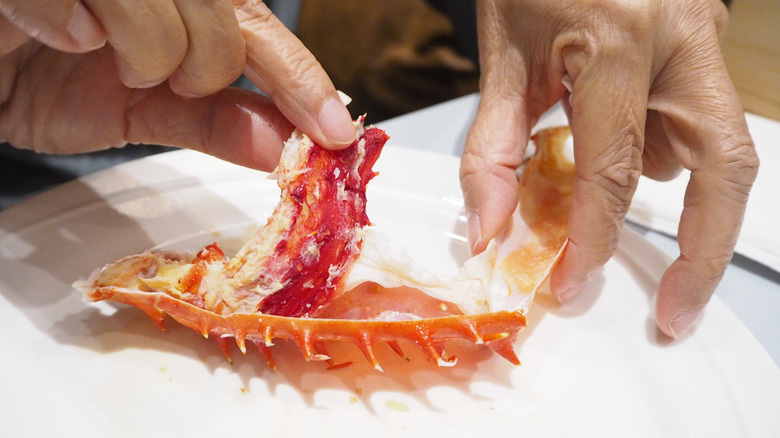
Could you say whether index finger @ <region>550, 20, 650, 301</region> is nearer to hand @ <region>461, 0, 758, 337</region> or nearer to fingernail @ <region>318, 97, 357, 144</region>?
hand @ <region>461, 0, 758, 337</region>

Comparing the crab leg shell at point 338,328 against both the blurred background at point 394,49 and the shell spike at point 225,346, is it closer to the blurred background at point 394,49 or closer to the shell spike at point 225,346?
the shell spike at point 225,346

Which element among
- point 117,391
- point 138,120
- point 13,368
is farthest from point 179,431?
point 138,120

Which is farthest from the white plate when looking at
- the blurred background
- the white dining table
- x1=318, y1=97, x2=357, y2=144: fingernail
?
the blurred background

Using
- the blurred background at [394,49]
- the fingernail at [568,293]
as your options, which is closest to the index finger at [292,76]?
Result: the fingernail at [568,293]

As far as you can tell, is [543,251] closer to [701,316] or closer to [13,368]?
[701,316]

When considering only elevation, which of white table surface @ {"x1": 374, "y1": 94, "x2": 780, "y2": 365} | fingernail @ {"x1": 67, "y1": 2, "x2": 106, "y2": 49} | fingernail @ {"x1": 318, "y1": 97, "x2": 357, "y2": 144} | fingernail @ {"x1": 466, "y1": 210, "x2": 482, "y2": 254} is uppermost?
fingernail @ {"x1": 67, "y1": 2, "x2": 106, "y2": 49}

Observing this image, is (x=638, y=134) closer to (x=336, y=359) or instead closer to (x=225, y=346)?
(x=336, y=359)

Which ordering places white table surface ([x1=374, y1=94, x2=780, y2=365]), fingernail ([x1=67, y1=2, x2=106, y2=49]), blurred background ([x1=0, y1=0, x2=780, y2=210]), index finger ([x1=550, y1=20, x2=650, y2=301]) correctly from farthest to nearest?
blurred background ([x1=0, y1=0, x2=780, y2=210]) → white table surface ([x1=374, y1=94, x2=780, y2=365]) → index finger ([x1=550, y1=20, x2=650, y2=301]) → fingernail ([x1=67, y1=2, x2=106, y2=49])
